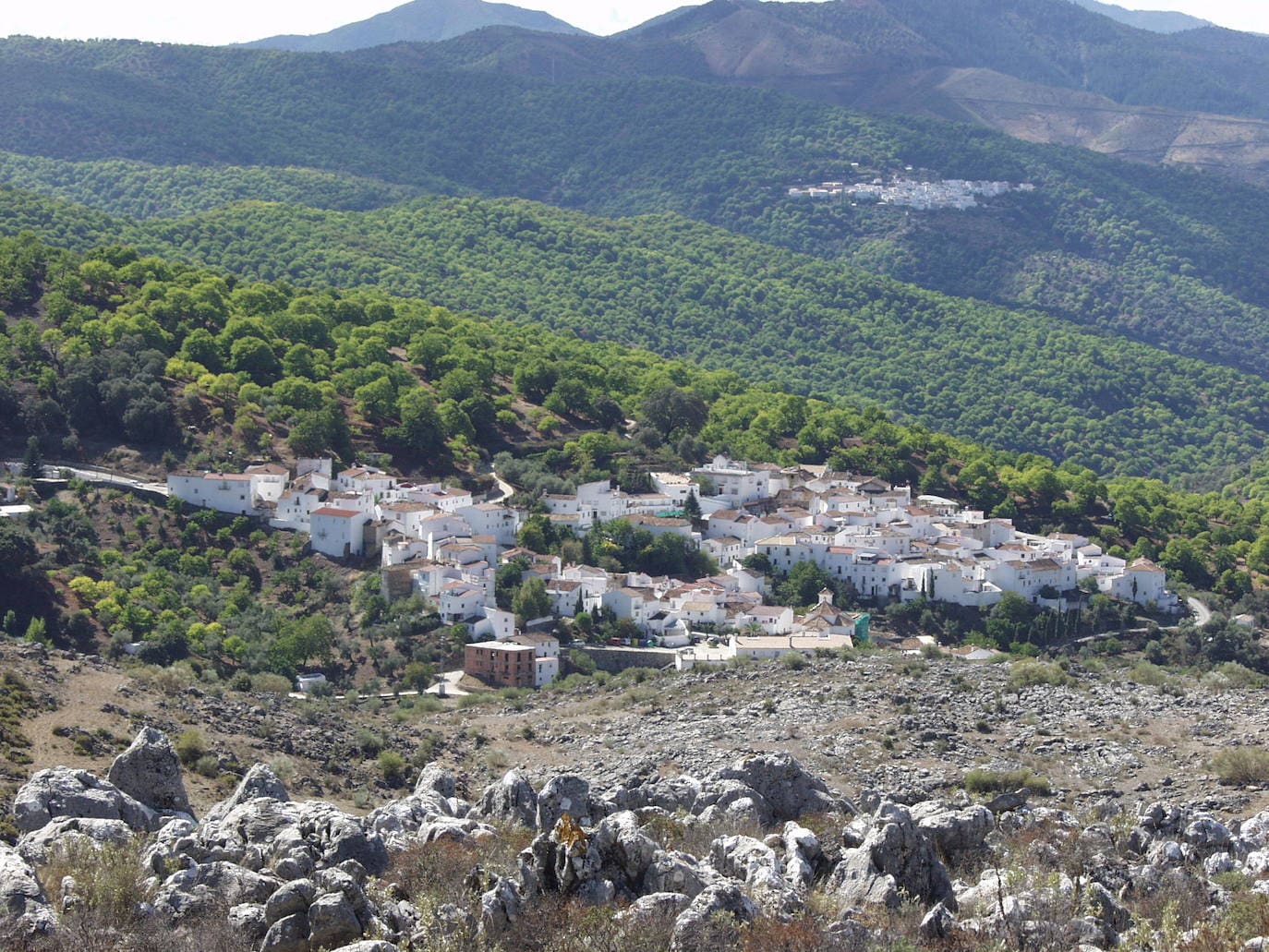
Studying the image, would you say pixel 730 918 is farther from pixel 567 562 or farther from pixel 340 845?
pixel 567 562

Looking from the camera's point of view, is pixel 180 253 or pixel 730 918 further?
pixel 180 253

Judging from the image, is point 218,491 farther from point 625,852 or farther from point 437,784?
point 625,852

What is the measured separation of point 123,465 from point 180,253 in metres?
60.2

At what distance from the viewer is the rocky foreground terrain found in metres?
18.2

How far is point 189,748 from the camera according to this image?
29672 mm

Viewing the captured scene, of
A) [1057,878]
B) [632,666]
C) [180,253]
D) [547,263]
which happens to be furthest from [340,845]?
[547,263]

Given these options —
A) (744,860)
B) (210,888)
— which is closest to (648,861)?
(744,860)

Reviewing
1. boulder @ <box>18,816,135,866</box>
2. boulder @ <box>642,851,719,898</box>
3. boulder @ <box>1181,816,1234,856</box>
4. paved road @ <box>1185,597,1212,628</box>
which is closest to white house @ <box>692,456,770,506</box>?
paved road @ <box>1185,597,1212,628</box>

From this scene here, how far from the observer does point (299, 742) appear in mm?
33156

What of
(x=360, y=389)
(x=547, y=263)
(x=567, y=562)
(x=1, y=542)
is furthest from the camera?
(x=547, y=263)

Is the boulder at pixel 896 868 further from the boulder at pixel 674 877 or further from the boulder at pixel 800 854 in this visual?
the boulder at pixel 674 877

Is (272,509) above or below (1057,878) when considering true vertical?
below

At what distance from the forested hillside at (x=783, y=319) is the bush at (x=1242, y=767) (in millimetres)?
86255

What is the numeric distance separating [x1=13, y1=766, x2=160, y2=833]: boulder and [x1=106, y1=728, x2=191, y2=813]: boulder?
970 mm
